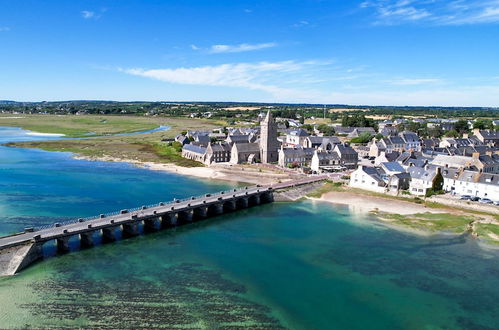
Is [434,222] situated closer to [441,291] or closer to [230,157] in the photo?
[441,291]

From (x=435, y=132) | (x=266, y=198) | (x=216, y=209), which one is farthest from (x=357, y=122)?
(x=216, y=209)

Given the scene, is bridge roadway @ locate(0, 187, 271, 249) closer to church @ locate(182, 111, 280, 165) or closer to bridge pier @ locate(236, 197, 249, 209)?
bridge pier @ locate(236, 197, 249, 209)

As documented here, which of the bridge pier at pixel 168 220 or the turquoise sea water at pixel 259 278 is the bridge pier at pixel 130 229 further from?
the bridge pier at pixel 168 220

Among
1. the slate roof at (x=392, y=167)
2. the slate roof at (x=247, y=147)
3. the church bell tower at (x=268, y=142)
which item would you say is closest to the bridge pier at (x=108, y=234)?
the slate roof at (x=392, y=167)

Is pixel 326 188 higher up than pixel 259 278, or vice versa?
pixel 326 188

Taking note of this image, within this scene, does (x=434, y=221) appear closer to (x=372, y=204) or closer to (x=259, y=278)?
(x=372, y=204)

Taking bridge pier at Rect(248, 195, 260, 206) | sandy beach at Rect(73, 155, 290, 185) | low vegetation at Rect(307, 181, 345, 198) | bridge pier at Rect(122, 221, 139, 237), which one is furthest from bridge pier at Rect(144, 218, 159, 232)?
sandy beach at Rect(73, 155, 290, 185)

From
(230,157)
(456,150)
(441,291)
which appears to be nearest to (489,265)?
(441,291)
